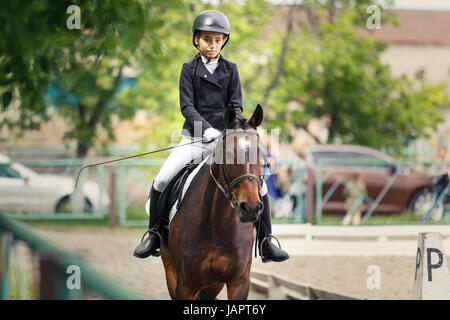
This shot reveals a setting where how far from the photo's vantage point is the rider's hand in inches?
200

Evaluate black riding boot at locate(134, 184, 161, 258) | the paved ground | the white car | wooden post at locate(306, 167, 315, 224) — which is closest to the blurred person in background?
wooden post at locate(306, 167, 315, 224)

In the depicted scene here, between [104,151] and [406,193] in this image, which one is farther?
[104,151]

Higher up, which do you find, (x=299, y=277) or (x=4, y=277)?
(x=4, y=277)

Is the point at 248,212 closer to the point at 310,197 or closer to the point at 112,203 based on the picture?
the point at 310,197

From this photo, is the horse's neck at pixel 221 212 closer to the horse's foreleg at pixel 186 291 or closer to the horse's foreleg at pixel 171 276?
the horse's foreleg at pixel 186 291

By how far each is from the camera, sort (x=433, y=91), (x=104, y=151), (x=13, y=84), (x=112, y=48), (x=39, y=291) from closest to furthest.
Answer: (x=39, y=291), (x=112, y=48), (x=13, y=84), (x=104, y=151), (x=433, y=91)

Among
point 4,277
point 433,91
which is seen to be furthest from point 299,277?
point 433,91

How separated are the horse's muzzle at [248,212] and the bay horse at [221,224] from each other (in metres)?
0.09

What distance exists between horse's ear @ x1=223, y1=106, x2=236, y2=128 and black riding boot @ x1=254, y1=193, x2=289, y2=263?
0.88m

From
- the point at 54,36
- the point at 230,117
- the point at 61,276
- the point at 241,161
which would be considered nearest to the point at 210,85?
the point at 230,117

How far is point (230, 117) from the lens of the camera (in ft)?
15.9

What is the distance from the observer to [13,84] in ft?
24.3

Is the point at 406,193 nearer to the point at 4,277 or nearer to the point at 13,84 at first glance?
the point at 13,84

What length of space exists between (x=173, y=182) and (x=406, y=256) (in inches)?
345
